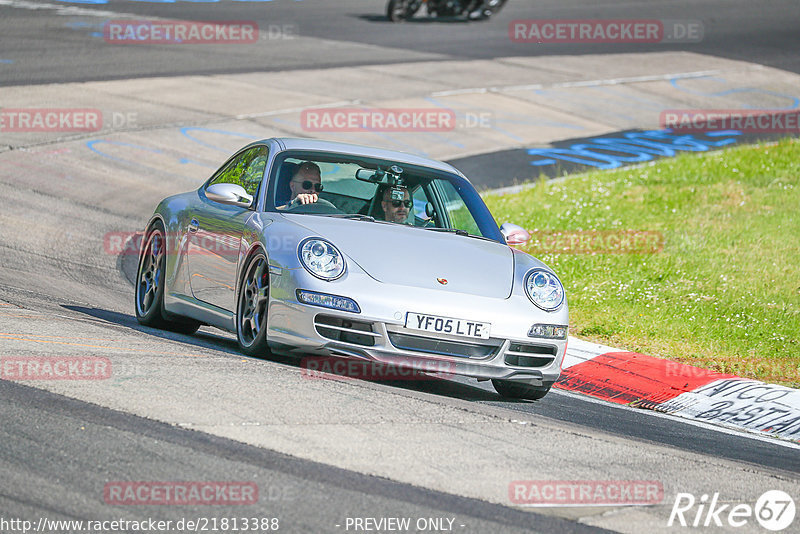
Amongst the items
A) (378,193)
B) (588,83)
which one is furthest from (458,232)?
(588,83)

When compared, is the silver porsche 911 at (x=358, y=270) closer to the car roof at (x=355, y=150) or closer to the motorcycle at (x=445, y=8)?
the car roof at (x=355, y=150)

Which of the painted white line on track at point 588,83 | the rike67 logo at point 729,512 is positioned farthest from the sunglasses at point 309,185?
the painted white line on track at point 588,83

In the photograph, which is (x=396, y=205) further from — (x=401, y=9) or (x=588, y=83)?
(x=401, y=9)

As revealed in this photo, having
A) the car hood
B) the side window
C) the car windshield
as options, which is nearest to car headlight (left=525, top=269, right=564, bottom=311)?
the car hood

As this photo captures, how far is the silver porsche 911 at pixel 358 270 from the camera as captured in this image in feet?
22.2

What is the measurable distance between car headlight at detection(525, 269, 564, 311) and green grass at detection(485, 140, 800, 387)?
2539mm

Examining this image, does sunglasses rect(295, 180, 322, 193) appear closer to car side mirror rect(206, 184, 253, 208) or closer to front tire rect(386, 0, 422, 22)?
car side mirror rect(206, 184, 253, 208)

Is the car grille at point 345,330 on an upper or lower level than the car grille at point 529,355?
upper

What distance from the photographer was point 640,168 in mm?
18250

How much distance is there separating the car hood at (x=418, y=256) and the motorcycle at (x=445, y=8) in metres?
24.8

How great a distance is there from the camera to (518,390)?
7590mm

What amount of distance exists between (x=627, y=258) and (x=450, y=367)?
20.6 ft

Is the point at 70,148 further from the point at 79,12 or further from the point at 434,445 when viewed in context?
the point at 79,12

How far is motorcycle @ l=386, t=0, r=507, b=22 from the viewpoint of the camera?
3167 centimetres
